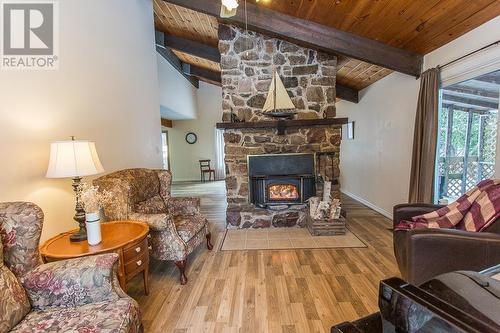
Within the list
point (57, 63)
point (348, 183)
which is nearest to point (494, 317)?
point (57, 63)

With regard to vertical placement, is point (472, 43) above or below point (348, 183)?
above

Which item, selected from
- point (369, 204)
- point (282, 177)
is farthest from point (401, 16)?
point (369, 204)

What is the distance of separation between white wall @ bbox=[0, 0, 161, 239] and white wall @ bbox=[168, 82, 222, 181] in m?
5.91

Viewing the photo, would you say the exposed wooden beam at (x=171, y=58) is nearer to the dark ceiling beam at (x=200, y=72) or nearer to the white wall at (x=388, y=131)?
the dark ceiling beam at (x=200, y=72)

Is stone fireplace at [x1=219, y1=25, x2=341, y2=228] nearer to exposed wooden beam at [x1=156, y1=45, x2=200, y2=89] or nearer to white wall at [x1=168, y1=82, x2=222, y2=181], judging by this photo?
exposed wooden beam at [x1=156, y1=45, x2=200, y2=89]

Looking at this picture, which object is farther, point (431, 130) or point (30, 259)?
point (431, 130)

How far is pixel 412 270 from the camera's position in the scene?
1725 mm

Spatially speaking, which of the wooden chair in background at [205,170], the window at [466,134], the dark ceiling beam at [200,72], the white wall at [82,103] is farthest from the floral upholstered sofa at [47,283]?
the wooden chair in background at [205,170]

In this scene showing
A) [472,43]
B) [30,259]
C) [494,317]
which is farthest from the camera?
[472,43]

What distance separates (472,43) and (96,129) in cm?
373

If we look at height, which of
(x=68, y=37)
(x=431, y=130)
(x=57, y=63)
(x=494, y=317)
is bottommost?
(x=494, y=317)

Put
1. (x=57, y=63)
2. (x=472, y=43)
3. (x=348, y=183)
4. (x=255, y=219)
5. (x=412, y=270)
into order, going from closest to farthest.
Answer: (x=412, y=270) < (x=57, y=63) < (x=472, y=43) < (x=255, y=219) < (x=348, y=183)

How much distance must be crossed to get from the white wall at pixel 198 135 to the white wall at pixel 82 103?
5.91 m

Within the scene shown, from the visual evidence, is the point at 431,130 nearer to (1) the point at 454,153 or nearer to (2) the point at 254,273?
(1) the point at 454,153
